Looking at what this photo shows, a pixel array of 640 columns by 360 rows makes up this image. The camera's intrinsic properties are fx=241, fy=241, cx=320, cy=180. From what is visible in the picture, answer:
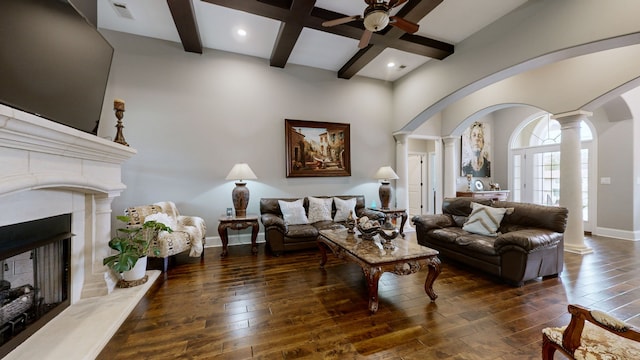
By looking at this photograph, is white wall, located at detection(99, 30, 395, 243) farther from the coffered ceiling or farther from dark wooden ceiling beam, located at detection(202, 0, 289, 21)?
dark wooden ceiling beam, located at detection(202, 0, 289, 21)

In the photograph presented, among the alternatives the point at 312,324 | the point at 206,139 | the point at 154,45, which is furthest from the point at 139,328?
the point at 154,45

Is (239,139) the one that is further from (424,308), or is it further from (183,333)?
(424,308)

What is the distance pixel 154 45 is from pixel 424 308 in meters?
5.47

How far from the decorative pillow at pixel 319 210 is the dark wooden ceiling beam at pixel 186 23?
10.7ft

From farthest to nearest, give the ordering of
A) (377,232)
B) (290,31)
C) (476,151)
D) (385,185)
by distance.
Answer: (476,151)
(385,185)
(290,31)
(377,232)

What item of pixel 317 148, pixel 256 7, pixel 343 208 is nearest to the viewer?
pixel 256 7

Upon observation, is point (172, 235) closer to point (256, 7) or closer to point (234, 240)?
point (234, 240)

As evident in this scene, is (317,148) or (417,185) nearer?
(317,148)

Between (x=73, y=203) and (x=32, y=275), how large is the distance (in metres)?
0.64

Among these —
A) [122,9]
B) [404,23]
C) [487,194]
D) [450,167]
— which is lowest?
[487,194]

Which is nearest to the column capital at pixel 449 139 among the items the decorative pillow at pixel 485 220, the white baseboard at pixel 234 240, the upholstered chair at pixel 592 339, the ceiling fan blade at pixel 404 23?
the decorative pillow at pixel 485 220

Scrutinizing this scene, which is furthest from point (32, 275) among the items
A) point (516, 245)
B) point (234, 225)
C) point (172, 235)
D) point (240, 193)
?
point (516, 245)

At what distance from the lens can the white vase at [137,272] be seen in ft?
8.70

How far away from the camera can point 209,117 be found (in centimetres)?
439
